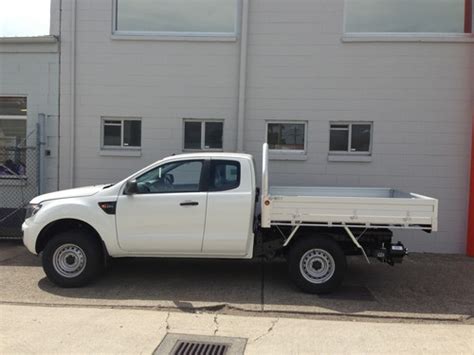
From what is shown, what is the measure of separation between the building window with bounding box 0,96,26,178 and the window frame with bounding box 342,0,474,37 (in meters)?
6.61

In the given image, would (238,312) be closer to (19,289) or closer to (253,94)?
(19,289)

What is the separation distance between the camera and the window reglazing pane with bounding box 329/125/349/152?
9375mm

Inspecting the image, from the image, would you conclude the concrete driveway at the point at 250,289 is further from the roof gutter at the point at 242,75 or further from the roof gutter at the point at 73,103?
the roof gutter at the point at 242,75

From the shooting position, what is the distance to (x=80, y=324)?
204 inches

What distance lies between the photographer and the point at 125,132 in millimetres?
9695

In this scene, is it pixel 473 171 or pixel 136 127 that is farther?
pixel 136 127

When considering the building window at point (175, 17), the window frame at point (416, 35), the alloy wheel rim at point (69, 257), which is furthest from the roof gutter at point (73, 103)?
the window frame at point (416, 35)

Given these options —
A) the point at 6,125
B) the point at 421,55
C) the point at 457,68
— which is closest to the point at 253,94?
the point at 421,55

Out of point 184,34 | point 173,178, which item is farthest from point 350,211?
point 184,34

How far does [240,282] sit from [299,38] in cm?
489

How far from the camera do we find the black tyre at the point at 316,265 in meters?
6.30

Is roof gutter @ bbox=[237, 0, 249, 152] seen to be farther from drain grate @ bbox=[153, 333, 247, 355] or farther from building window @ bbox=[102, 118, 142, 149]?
drain grate @ bbox=[153, 333, 247, 355]

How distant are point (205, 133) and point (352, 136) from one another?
9.32 ft

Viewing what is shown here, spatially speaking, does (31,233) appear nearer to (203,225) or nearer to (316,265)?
(203,225)
